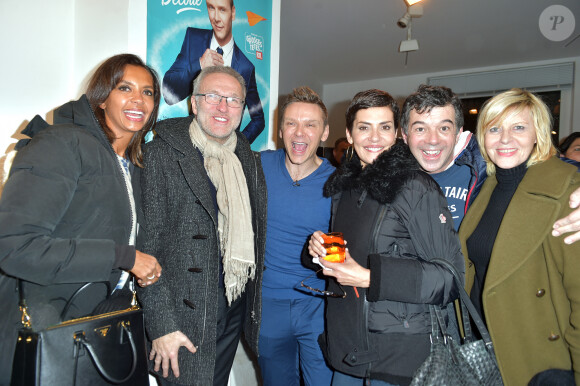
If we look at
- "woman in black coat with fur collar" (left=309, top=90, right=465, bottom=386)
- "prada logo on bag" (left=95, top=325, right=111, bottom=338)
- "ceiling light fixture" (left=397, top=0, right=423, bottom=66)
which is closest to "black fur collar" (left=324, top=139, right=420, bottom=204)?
"woman in black coat with fur collar" (left=309, top=90, right=465, bottom=386)

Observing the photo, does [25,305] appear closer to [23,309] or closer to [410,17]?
[23,309]

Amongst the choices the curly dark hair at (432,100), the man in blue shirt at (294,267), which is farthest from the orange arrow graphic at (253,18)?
the curly dark hair at (432,100)

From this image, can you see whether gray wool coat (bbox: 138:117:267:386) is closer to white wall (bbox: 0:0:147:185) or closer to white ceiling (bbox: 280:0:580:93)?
white wall (bbox: 0:0:147:185)

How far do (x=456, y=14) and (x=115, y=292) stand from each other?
6626 millimetres

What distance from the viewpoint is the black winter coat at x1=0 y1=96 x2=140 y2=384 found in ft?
4.09

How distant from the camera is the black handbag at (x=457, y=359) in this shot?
4.41 ft

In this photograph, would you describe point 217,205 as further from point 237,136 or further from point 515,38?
point 515,38

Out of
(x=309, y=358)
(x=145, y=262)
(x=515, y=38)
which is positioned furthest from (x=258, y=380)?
(x=515, y=38)

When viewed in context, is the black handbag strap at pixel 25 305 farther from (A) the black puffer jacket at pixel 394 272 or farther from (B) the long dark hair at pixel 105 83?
(A) the black puffer jacket at pixel 394 272

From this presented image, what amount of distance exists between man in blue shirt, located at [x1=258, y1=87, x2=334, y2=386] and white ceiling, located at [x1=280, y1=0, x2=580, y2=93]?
14.8ft

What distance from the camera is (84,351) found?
1.30 meters

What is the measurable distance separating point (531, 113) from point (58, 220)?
2.01 m

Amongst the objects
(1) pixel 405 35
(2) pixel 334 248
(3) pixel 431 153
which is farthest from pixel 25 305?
(1) pixel 405 35

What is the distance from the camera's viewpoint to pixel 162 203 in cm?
181
